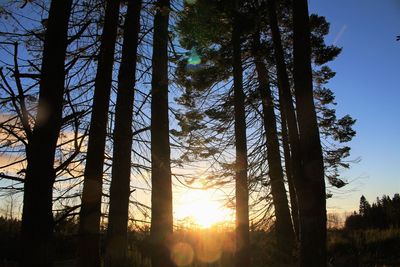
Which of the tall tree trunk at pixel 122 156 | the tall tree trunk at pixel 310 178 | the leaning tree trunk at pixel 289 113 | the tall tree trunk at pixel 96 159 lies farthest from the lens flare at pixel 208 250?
the tall tree trunk at pixel 96 159

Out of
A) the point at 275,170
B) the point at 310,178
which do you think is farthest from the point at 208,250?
the point at 310,178

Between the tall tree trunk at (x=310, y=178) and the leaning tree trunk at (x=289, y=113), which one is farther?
the leaning tree trunk at (x=289, y=113)

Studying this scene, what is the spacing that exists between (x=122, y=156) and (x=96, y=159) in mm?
1272

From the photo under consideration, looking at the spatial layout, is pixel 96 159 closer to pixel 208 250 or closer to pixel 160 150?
pixel 160 150

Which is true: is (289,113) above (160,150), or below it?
above

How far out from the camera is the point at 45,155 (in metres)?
3.12

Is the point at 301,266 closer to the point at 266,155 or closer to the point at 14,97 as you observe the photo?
the point at 14,97

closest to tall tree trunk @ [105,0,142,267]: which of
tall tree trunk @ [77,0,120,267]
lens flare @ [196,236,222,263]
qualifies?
tall tree trunk @ [77,0,120,267]

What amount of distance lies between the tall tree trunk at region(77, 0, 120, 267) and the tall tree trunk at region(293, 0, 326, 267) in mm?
4190

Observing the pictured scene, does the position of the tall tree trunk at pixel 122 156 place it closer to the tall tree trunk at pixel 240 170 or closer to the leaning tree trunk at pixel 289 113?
the leaning tree trunk at pixel 289 113

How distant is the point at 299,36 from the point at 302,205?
3.70 m

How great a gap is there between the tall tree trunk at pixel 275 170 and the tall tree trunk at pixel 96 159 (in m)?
10.1

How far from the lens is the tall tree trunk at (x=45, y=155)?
2.96 meters

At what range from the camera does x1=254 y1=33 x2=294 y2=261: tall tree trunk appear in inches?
666
